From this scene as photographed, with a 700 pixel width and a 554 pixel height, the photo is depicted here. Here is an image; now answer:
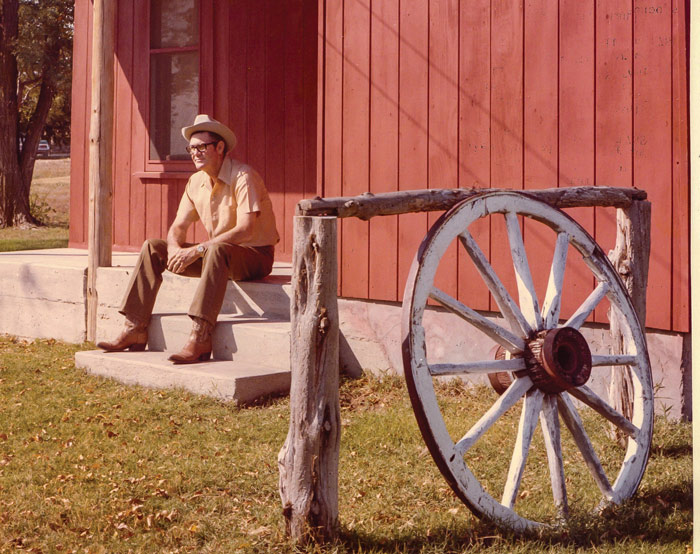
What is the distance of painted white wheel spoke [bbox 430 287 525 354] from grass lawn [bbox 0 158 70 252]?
11.8 m

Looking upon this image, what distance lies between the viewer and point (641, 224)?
17.3 feet

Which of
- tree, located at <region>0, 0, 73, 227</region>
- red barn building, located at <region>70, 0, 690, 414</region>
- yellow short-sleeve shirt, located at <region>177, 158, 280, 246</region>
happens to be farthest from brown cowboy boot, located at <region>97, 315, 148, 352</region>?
tree, located at <region>0, 0, 73, 227</region>

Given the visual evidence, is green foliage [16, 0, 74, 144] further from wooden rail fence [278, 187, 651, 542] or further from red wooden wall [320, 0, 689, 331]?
wooden rail fence [278, 187, 651, 542]

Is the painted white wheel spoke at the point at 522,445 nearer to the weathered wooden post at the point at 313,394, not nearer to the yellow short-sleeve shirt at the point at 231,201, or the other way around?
the weathered wooden post at the point at 313,394

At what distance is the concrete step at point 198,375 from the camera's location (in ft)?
21.6

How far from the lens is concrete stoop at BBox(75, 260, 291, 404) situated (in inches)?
264

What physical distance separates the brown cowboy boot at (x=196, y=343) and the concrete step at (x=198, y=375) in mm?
67

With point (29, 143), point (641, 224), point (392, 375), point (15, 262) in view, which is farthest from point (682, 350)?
point (29, 143)

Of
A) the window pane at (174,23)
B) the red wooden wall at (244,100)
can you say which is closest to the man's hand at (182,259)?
the red wooden wall at (244,100)

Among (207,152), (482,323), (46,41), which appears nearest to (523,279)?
(482,323)

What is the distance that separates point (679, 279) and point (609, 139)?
961mm

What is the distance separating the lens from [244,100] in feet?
31.2

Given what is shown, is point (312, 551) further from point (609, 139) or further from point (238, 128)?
point (238, 128)

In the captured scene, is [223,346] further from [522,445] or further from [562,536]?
[562,536]
